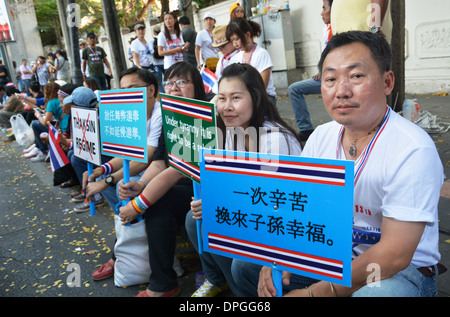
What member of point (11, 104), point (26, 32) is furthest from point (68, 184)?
point (26, 32)

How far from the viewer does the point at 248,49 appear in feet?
13.8

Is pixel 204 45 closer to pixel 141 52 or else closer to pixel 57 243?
pixel 141 52

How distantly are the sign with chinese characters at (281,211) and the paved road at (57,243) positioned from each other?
1.16 metres

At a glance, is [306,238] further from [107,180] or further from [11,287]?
[11,287]

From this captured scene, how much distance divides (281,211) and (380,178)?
0.39m

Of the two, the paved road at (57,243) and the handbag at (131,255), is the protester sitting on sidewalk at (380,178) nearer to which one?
the paved road at (57,243)

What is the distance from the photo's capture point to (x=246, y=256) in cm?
153

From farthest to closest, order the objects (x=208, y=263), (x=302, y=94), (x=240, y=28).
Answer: (x=302, y=94) < (x=240, y=28) < (x=208, y=263)

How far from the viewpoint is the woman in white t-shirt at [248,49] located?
408 centimetres

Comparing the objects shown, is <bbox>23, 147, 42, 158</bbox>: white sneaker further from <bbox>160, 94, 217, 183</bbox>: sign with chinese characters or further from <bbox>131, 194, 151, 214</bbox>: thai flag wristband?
<bbox>160, 94, 217, 183</bbox>: sign with chinese characters

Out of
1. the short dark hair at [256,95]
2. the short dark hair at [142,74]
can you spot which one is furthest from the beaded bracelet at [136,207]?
the short dark hair at [142,74]

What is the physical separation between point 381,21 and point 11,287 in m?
3.64

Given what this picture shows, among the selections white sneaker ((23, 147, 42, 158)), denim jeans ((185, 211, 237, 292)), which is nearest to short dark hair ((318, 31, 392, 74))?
denim jeans ((185, 211, 237, 292))

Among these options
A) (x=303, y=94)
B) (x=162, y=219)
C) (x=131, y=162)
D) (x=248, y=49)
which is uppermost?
(x=248, y=49)
